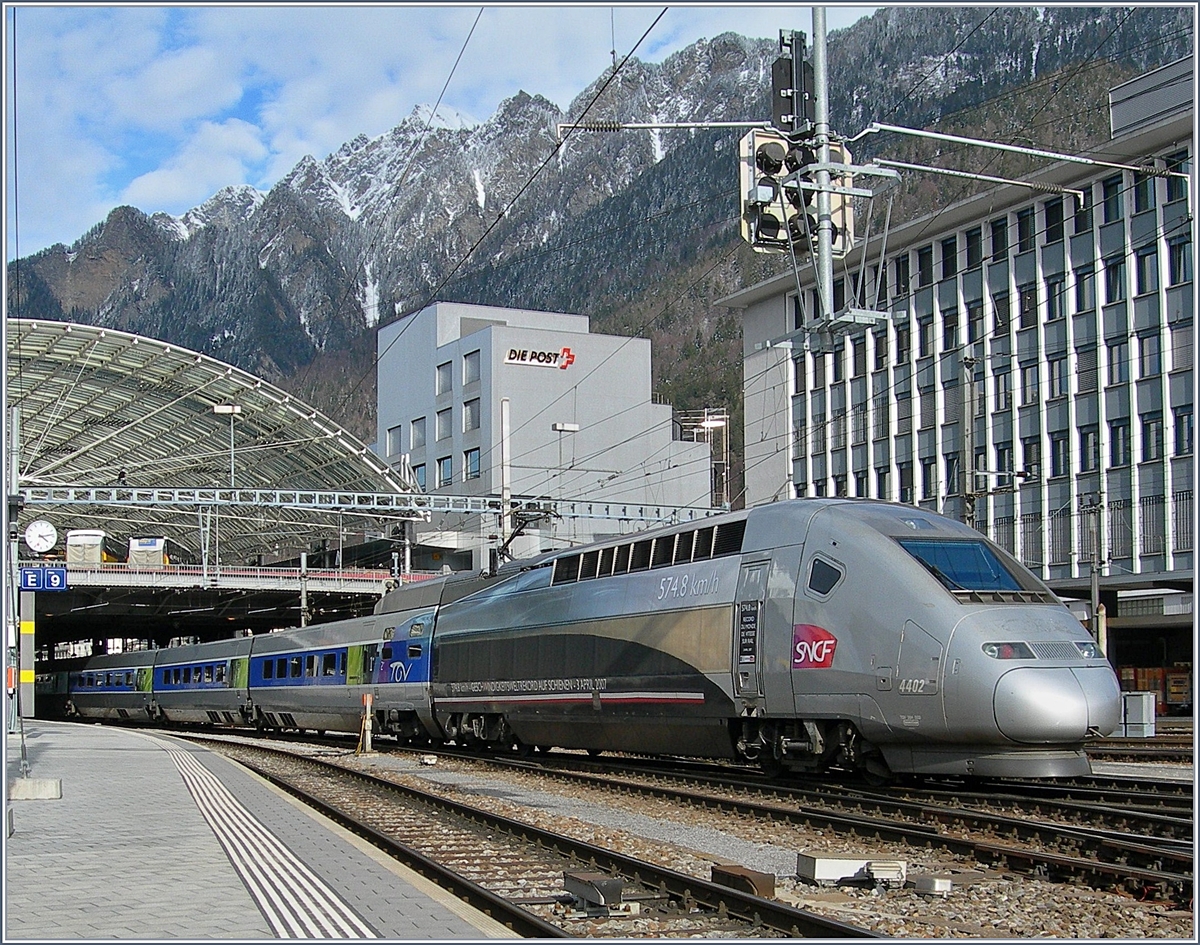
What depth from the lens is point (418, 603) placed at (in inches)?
1238

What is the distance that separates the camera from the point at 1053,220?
53969 millimetres

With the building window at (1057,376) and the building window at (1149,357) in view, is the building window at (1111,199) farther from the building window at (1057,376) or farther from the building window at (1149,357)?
the building window at (1057,376)

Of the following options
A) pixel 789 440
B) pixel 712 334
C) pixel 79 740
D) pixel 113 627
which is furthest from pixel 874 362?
pixel 712 334

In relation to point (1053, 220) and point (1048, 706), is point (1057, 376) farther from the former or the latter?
point (1048, 706)

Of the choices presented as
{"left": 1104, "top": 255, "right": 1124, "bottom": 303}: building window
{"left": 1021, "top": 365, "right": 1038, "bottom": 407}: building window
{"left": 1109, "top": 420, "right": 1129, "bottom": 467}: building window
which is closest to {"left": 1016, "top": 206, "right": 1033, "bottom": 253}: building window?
{"left": 1104, "top": 255, "right": 1124, "bottom": 303}: building window

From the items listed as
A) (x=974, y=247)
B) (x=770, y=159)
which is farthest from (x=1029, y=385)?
(x=770, y=159)

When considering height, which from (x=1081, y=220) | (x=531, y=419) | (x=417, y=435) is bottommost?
(x=531, y=419)

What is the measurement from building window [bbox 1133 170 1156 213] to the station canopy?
3182 cm

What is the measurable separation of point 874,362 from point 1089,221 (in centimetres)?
1398

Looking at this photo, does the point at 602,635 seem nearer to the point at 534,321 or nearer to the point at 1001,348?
the point at 1001,348

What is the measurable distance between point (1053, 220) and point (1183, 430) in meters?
10.8

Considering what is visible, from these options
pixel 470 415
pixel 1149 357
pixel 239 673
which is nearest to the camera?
pixel 239 673

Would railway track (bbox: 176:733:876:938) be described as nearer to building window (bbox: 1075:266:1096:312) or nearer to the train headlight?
the train headlight

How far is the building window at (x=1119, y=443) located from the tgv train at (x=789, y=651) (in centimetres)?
3053
